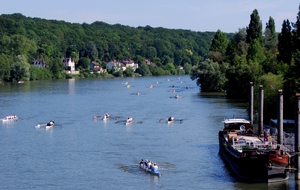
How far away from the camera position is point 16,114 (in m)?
79.6

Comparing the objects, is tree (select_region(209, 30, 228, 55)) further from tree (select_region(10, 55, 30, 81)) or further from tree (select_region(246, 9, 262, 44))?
tree (select_region(10, 55, 30, 81))

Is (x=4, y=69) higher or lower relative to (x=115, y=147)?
higher

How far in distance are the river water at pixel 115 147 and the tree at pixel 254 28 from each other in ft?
122

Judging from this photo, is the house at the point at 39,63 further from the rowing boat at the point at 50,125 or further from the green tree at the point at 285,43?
the rowing boat at the point at 50,125

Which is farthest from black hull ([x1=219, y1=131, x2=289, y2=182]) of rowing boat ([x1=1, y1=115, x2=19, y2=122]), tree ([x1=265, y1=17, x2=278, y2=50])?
tree ([x1=265, y1=17, x2=278, y2=50])

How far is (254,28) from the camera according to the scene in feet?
415

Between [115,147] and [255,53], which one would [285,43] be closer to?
[255,53]

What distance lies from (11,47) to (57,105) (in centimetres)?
9725

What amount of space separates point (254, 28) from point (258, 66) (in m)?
32.7

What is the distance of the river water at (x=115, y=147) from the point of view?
136ft

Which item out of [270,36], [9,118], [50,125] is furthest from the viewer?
[270,36]

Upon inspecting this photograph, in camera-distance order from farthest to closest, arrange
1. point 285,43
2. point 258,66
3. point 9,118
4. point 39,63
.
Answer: point 39,63 → point 258,66 → point 285,43 → point 9,118

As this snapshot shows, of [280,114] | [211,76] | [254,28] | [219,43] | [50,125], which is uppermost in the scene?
[254,28]

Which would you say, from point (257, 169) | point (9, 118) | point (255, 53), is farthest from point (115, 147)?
point (255, 53)
